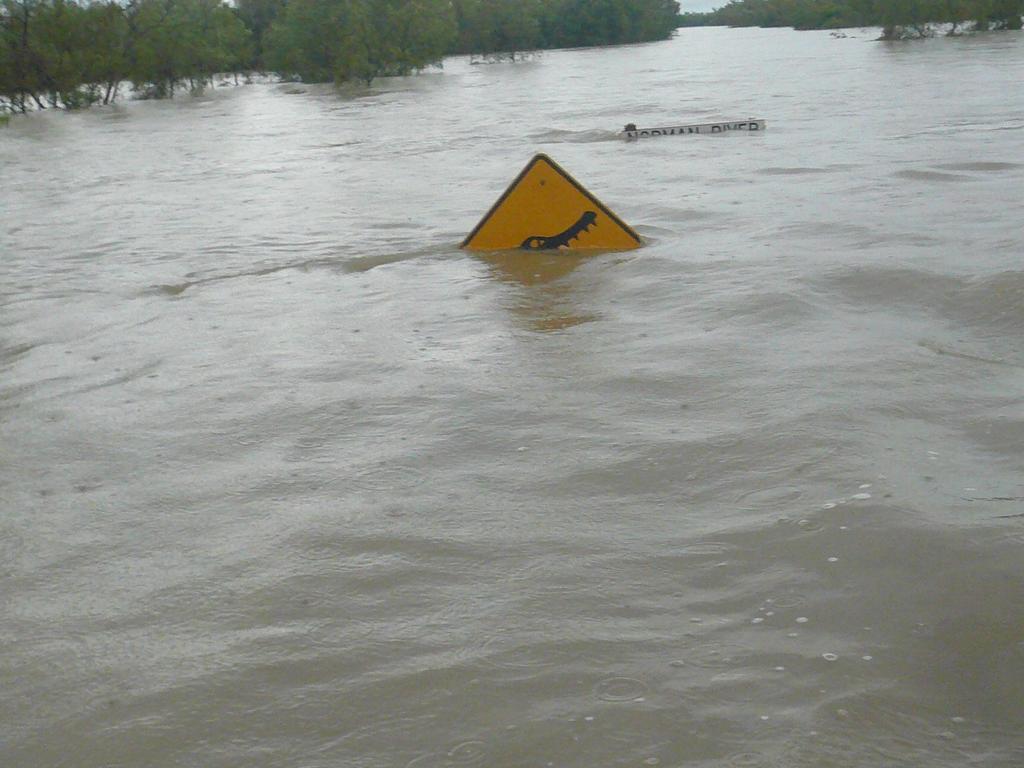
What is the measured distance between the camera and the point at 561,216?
9.44 meters

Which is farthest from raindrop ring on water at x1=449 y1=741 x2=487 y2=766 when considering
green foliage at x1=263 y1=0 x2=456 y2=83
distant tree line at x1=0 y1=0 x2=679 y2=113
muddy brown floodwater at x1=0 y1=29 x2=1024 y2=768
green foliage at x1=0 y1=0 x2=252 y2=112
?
green foliage at x1=263 y1=0 x2=456 y2=83

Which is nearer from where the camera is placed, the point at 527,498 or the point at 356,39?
the point at 527,498

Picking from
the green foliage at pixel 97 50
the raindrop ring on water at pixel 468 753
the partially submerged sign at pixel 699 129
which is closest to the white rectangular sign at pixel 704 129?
the partially submerged sign at pixel 699 129

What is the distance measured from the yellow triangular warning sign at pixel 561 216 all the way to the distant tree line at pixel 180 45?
3219cm

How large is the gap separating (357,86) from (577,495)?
46.4m

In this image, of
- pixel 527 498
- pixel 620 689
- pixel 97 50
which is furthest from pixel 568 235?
pixel 97 50

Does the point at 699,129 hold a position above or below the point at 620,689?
above

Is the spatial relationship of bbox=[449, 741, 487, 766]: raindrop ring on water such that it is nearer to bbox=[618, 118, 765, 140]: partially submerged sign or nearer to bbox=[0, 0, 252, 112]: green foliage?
bbox=[618, 118, 765, 140]: partially submerged sign

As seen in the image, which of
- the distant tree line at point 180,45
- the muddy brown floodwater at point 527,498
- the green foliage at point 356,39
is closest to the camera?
the muddy brown floodwater at point 527,498

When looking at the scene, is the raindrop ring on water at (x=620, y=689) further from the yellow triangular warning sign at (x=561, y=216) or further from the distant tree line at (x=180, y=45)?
the distant tree line at (x=180, y=45)

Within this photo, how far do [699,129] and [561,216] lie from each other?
9.78 metres

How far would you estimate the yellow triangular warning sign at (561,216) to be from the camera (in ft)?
30.9

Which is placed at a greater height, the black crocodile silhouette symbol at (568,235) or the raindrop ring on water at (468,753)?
the black crocodile silhouette symbol at (568,235)

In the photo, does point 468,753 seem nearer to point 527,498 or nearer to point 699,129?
point 527,498
